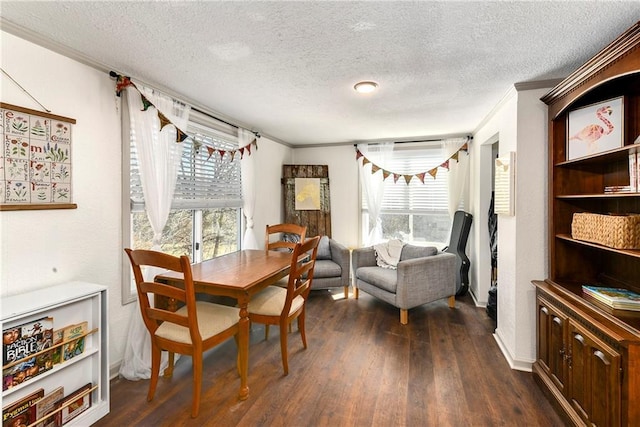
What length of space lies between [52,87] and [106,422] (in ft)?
6.71

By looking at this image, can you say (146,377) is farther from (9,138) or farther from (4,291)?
(9,138)

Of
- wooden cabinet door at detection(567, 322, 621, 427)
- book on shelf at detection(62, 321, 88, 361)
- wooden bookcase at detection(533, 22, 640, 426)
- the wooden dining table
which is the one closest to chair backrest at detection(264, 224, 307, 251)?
the wooden dining table

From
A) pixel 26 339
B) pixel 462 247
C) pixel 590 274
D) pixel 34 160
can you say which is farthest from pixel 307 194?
pixel 26 339

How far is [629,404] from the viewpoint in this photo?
4.32ft

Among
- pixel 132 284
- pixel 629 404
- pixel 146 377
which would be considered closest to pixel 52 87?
pixel 132 284

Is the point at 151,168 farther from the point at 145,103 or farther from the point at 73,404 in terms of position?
the point at 73,404

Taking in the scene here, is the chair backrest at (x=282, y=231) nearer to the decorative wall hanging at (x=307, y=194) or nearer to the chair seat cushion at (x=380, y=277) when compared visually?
the chair seat cushion at (x=380, y=277)

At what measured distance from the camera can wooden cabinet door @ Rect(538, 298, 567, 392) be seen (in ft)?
5.98

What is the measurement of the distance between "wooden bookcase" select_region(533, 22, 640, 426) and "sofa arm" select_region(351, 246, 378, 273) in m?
2.00

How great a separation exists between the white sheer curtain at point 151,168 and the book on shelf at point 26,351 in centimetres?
64

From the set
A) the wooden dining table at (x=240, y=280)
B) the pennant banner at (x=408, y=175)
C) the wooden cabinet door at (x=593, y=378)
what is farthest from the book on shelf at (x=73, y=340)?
the pennant banner at (x=408, y=175)

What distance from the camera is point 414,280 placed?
10.5 ft

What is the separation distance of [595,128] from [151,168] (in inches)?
121

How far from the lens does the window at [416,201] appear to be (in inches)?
169
